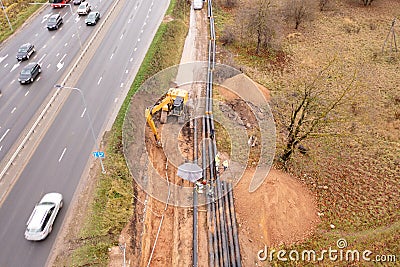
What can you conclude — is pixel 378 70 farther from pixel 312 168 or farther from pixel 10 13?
pixel 10 13

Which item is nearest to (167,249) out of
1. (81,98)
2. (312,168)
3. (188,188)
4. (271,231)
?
(188,188)

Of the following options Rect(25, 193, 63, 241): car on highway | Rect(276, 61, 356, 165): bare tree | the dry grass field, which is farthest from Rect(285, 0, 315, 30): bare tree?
Rect(25, 193, 63, 241): car on highway

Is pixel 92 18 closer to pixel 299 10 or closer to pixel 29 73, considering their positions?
pixel 29 73

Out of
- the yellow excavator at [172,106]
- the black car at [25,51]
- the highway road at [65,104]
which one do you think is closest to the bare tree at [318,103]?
the yellow excavator at [172,106]

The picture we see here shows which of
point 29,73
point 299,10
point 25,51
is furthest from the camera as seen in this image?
point 299,10

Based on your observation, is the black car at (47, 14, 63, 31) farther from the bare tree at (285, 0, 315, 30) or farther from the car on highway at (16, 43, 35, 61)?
the bare tree at (285, 0, 315, 30)

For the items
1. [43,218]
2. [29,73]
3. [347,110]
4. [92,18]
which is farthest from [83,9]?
[347,110]
